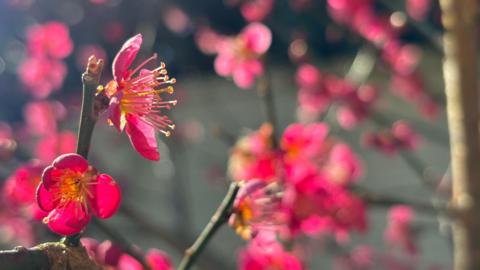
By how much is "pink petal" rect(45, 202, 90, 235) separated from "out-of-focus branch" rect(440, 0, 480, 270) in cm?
129

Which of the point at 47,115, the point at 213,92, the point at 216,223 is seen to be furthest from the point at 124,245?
the point at 213,92

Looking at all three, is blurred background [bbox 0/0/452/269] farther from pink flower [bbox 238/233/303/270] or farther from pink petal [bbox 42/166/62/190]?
pink petal [bbox 42/166/62/190]

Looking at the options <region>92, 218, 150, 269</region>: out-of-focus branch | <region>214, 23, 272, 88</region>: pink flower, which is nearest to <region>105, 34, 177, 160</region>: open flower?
<region>92, 218, 150, 269</region>: out-of-focus branch

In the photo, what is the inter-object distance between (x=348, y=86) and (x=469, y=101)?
3.08 ft

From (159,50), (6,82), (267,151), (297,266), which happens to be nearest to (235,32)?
(159,50)

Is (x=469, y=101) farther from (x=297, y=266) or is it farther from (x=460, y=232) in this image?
(x=297, y=266)

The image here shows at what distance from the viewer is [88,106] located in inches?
33.4

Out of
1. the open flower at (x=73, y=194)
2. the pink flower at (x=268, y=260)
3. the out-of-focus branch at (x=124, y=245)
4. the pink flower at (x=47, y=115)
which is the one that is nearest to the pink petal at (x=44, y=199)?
the open flower at (x=73, y=194)

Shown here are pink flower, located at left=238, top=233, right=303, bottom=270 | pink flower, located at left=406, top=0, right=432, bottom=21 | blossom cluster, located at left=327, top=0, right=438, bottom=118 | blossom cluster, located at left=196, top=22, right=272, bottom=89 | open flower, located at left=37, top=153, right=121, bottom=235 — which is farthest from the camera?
pink flower, located at left=406, top=0, right=432, bottom=21

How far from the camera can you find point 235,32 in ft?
11.6

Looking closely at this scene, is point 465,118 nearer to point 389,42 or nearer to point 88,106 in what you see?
point 389,42

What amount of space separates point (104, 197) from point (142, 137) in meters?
0.09

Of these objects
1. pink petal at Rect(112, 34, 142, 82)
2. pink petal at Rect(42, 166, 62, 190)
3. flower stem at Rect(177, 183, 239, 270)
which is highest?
pink petal at Rect(112, 34, 142, 82)

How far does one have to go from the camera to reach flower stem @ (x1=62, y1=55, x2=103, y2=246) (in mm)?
838
